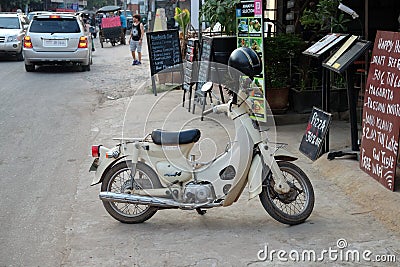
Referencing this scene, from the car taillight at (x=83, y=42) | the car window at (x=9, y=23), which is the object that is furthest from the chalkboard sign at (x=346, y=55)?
the car window at (x=9, y=23)

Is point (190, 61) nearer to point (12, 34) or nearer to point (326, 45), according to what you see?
point (326, 45)

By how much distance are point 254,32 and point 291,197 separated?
4223 millimetres

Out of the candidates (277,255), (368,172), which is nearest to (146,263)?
(277,255)

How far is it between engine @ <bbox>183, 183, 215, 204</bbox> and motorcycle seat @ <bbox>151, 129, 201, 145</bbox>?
1.32 feet

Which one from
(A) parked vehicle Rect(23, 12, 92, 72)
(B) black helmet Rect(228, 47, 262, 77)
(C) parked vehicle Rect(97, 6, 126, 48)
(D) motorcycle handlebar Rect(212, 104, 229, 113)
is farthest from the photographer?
(C) parked vehicle Rect(97, 6, 126, 48)

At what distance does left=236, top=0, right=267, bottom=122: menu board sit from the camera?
8.72 meters

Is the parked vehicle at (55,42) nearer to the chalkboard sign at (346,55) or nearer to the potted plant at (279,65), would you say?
the potted plant at (279,65)

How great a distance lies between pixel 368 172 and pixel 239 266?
7.72 feet

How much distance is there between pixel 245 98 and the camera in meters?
5.23

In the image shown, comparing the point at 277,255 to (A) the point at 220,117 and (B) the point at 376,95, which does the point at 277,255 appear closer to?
(B) the point at 376,95

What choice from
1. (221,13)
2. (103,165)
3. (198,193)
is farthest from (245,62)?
(221,13)

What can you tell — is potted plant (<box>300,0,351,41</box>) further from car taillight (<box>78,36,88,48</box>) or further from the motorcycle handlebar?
car taillight (<box>78,36,88,48</box>)

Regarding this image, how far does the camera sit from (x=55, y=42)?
16719 mm

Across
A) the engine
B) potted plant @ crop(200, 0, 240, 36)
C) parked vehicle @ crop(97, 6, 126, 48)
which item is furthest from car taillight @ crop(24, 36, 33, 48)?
the engine
